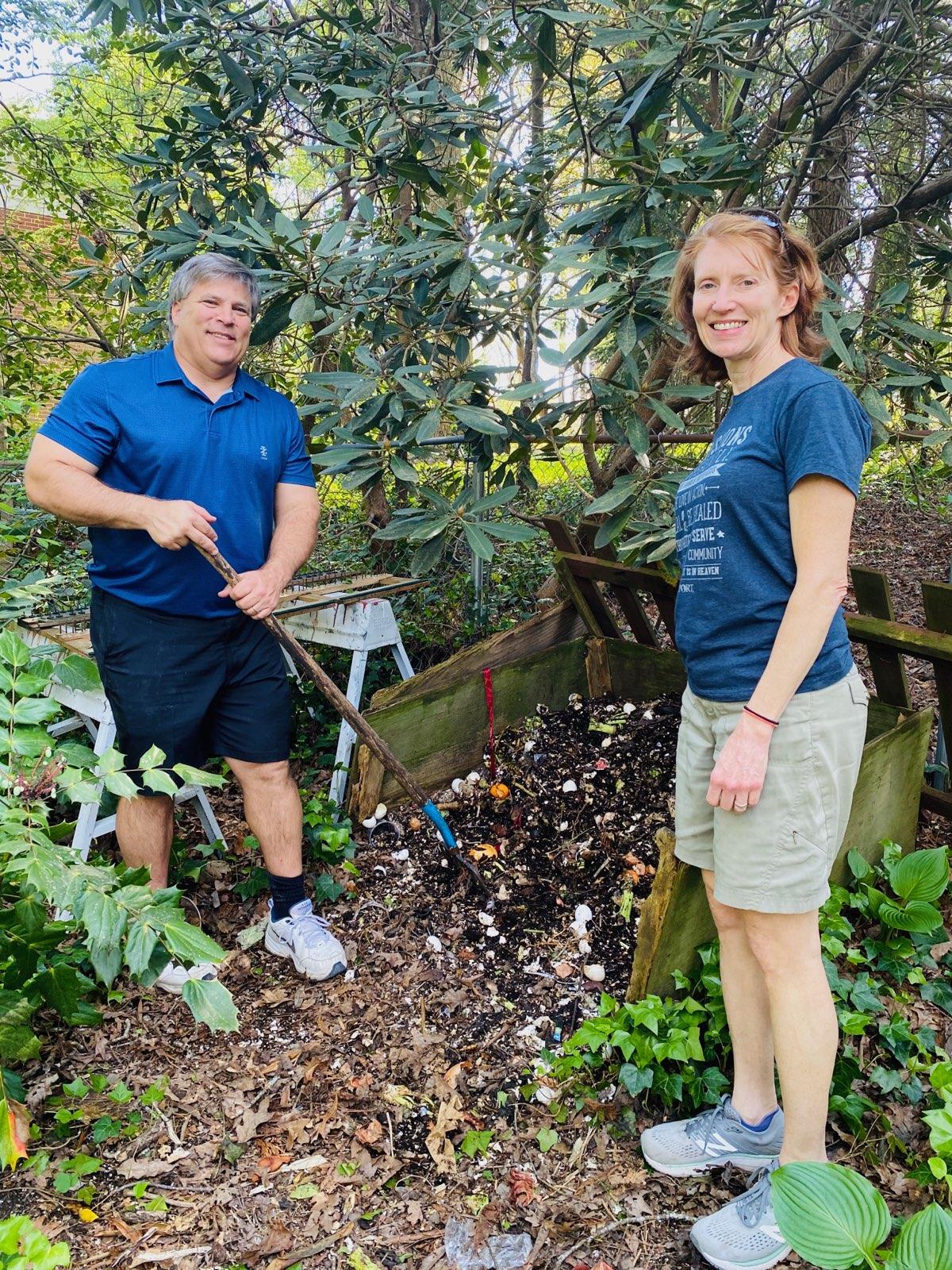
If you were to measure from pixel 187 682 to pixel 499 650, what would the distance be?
4.17ft

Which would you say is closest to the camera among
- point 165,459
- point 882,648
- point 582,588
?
point 165,459

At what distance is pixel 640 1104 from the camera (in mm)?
1925

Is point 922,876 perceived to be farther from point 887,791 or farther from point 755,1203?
point 755,1203

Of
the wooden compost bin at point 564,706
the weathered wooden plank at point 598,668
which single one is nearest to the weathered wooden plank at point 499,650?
the wooden compost bin at point 564,706

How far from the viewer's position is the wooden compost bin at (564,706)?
1970mm

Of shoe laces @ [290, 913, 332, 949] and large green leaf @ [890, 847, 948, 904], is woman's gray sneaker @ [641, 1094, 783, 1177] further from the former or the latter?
shoe laces @ [290, 913, 332, 949]

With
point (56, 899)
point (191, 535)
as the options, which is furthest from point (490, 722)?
point (56, 899)

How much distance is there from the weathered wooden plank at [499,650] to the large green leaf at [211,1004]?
1.46 meters

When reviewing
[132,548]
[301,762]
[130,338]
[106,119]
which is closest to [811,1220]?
[132,548]

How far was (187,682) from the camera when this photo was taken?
2.28 metres

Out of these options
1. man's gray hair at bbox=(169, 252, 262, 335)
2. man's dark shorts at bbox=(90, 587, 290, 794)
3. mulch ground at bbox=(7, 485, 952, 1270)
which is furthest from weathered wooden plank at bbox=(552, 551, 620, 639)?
man's gray hair at bbox=(169, 252, 262, 335)

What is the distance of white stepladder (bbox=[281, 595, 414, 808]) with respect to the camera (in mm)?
2986

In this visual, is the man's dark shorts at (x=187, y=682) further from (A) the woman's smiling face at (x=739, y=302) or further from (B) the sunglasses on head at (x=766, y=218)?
(B) the sunglasses on head at (x=766, y=218)

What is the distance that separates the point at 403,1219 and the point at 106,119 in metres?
6.19
